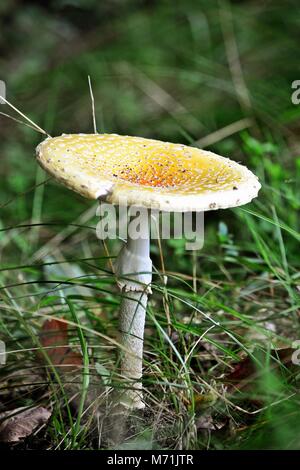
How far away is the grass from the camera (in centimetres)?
213

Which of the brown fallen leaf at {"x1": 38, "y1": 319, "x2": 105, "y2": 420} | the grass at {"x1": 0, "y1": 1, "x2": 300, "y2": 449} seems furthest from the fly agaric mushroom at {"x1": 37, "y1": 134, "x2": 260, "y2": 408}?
the brown fallen leaf at {"x1": 38, "y1": 319, "x2": 105, "y2": 420}

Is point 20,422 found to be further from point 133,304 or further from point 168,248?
point 168,248

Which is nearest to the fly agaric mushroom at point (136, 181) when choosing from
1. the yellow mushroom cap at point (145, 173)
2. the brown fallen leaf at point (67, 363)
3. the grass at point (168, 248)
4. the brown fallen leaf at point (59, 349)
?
the yellow mushroom cap at point (145, 173)

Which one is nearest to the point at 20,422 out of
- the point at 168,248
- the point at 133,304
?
the point at 133,304

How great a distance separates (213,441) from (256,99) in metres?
3.21

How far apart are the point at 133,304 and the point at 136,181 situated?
517mm

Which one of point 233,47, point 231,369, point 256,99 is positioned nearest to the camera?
point 231,369

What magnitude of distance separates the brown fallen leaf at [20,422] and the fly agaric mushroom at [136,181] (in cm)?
34

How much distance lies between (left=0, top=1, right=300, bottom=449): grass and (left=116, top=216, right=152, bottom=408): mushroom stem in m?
0.07

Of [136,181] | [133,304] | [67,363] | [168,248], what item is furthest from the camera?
[168,248]

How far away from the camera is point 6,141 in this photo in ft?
18.5

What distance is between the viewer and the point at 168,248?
4336 millimetres
